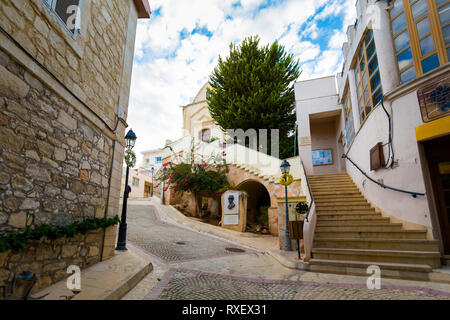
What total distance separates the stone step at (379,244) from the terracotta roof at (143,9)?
7.56 m

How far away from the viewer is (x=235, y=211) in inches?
444

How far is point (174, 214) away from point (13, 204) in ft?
35.3

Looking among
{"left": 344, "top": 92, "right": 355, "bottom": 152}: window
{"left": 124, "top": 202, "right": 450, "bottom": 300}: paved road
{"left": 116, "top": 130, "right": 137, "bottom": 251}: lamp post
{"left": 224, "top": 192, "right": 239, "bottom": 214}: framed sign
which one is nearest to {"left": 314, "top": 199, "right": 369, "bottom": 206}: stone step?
{"left": 124, "top": 202, "right": 450, "bottom": 300}: paved road

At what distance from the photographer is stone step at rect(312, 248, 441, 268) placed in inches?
173

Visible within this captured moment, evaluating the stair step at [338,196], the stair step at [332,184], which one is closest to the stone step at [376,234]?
the stair step at [338,196]

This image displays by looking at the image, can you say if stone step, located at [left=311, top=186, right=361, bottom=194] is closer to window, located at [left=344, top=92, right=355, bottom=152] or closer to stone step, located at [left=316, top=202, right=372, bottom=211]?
stone step, located at [left=316, top=202, right=372, bottom=211]

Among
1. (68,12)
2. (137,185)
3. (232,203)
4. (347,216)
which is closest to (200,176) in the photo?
(232,203)

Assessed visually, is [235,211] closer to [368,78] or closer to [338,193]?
[338,193]

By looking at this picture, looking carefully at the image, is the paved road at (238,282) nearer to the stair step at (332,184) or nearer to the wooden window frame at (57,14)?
the stair step at (332,184)

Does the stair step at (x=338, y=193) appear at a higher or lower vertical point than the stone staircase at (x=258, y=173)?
lower

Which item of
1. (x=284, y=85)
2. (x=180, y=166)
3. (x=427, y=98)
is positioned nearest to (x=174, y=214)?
(x=180, y=166)

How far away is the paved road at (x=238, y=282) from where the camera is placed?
133 inches

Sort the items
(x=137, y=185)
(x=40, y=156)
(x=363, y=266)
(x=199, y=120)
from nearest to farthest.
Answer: (x=40, y=156) < (x=363, y=266) < (x=199, y=120) < (x=137, y=185)

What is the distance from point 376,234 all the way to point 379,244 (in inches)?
17.5
